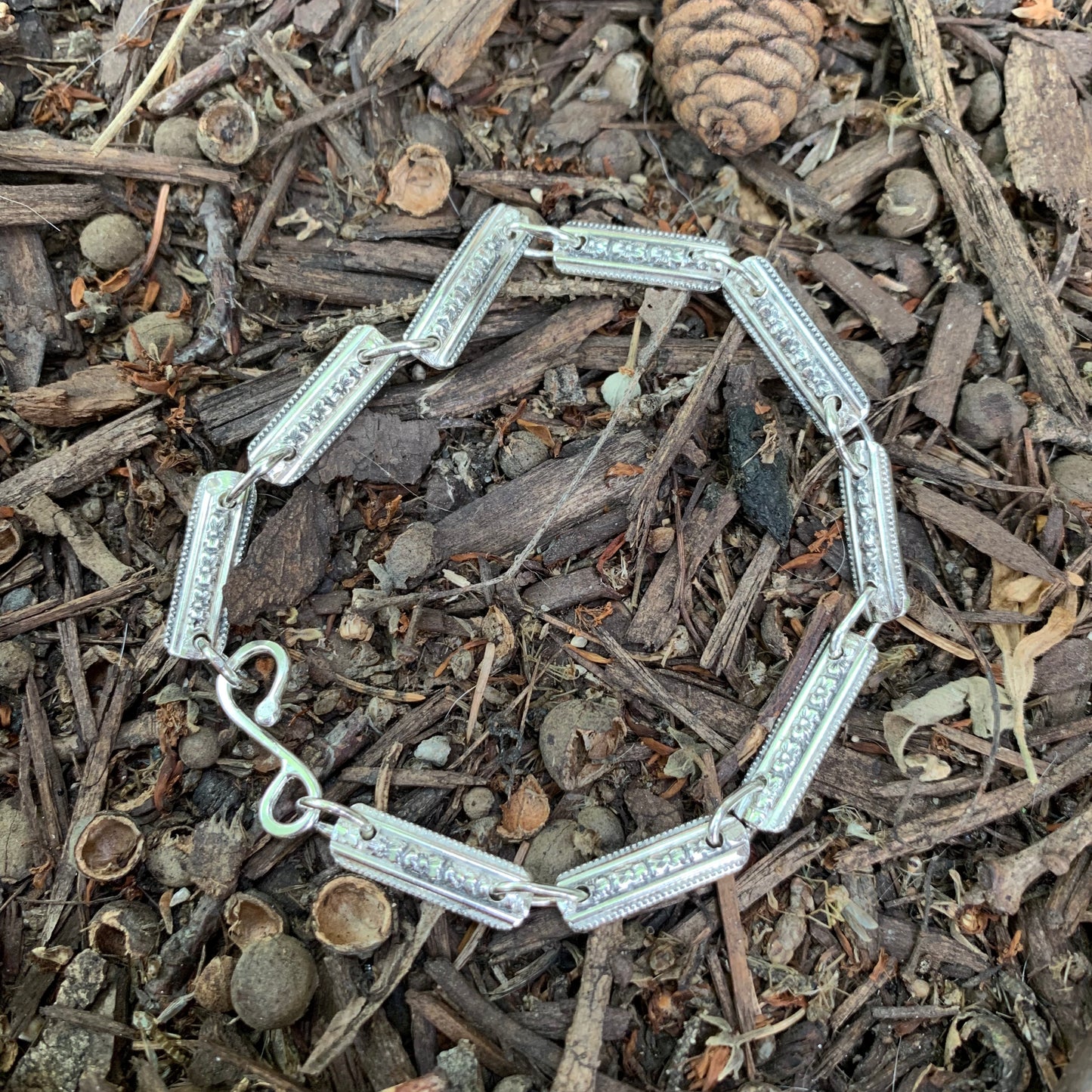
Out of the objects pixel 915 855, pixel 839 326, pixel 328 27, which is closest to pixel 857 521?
pixel 839 326

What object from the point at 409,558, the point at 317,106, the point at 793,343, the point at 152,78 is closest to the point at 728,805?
the point at 409,558

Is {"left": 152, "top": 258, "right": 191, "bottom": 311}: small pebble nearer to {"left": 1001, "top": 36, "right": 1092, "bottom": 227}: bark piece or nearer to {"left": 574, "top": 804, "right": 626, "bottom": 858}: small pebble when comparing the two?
{"left": 574, "top": 804, "right": 626, "bottom": 858}: small pebble

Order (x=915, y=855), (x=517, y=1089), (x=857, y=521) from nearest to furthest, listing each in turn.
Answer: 1. (x=517, y=1089)
2. (x=915, y=855)
3. (x=857, y=521)

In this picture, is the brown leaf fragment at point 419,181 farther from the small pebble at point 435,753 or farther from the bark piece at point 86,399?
the small pebble at point 435,753

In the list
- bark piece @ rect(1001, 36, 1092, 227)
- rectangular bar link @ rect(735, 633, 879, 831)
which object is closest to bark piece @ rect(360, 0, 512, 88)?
bark piece @ rect(1001, 36, 1092, 227)

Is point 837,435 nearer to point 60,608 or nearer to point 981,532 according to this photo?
point 981,532

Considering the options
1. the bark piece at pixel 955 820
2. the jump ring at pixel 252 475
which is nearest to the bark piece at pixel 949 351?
the bark piece at pixel 955 820

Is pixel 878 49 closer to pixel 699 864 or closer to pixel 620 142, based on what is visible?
pixel 620 142
